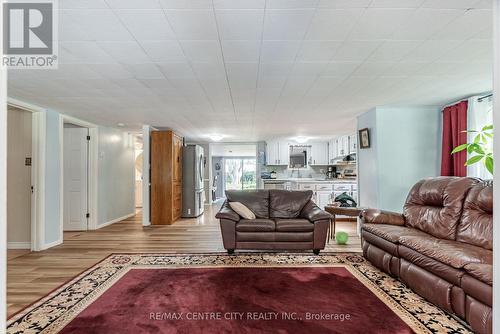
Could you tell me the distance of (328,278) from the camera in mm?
2789

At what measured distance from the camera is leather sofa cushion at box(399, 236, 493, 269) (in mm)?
1955

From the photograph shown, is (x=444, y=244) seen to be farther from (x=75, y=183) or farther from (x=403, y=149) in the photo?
(x=75, y=183)

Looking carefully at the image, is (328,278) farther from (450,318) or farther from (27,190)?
(27,190)

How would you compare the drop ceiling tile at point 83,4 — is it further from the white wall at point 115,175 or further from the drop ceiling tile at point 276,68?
the white wall at point 115,175

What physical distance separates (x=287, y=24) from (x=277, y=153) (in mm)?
6658

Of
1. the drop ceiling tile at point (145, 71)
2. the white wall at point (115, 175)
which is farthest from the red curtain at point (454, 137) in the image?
the white wall at point (115, 175)

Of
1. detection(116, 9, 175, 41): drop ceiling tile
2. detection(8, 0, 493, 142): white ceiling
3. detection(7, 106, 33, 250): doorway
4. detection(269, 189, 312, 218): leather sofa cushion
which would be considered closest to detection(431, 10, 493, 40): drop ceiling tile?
detection(8, 0, 493, 142): white ceiling

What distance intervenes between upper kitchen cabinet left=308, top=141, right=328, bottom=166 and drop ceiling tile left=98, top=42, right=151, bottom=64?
22.6ft

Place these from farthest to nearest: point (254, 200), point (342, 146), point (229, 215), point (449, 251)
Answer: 1. point (342, 146)
2. point (254, 200)
3. point (229, 215)
4. point (449, 251)

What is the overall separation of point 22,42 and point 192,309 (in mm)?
2708

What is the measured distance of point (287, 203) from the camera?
4363mm

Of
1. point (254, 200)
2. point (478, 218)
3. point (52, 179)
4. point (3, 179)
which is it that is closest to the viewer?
point (3, 179)

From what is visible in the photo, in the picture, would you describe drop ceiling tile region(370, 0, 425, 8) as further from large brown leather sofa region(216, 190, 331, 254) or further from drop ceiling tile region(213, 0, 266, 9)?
large brown leather sofa region(216, 190, 331, 254)

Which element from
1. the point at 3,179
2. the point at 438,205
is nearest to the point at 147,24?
the point at 3,179
